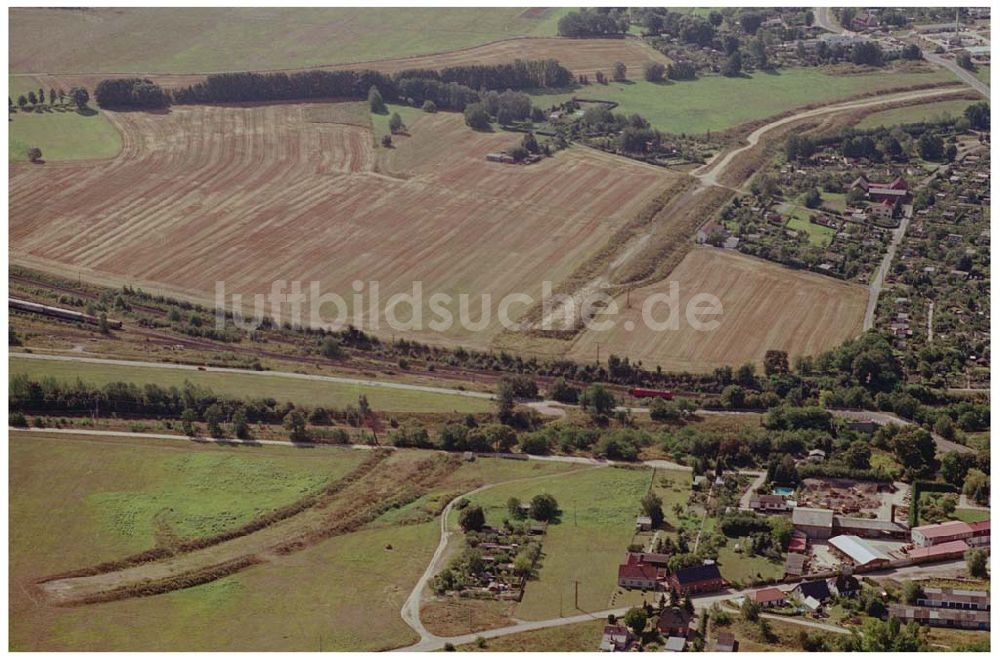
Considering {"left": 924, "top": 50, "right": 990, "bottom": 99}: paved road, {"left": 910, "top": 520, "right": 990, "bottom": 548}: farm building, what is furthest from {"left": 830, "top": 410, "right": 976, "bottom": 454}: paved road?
{"left": 924, "top": 50, "right": 990, "bottom": 99}: paved road

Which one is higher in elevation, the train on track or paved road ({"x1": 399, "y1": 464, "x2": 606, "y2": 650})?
the train on track

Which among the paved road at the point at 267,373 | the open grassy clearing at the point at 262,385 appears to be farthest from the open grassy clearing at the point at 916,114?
the open grassy clearing at the point at 262,385

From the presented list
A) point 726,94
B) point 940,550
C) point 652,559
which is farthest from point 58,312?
point 726,94

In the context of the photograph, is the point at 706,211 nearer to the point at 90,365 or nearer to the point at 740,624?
the point at 90,365

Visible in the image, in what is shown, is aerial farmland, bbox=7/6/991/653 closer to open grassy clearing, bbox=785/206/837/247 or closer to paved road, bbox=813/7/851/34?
open grassy clearing, bbox=785/206/837/247

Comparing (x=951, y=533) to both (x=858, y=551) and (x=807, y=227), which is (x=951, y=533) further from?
(x=807, y=227)

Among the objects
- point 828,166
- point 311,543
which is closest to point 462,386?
point 311,543

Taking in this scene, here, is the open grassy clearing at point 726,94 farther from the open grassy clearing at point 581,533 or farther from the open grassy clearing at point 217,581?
the open grassy clearing at point 217,581
